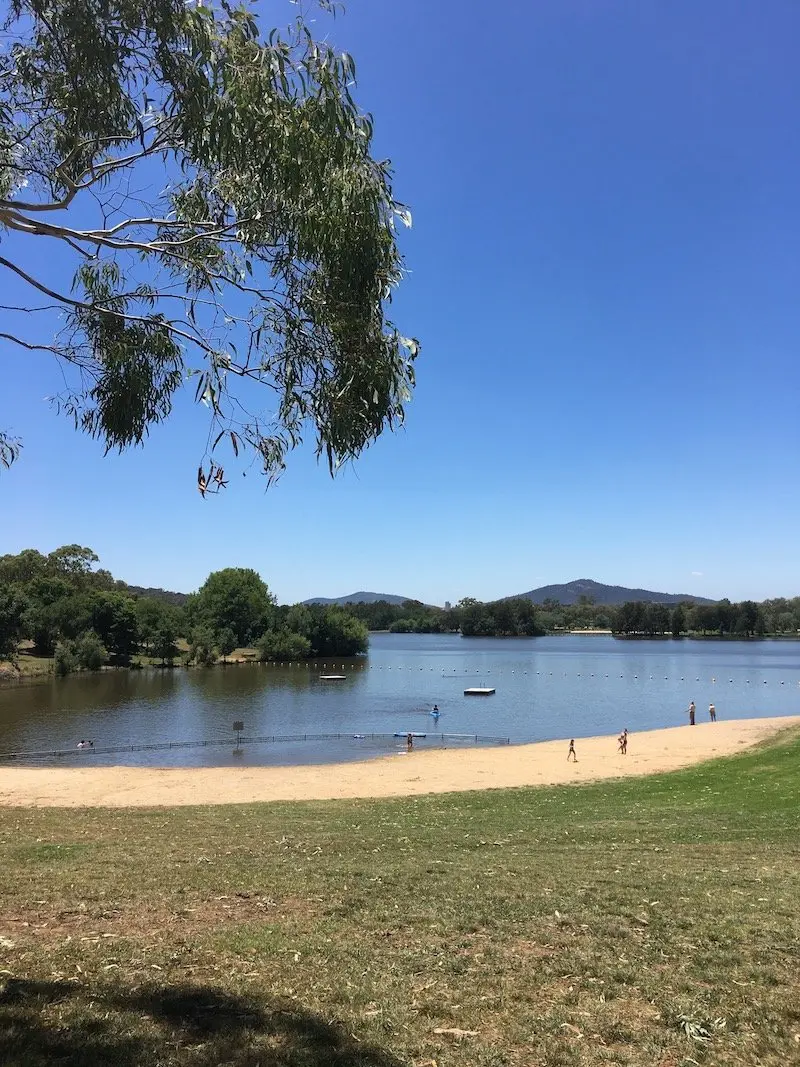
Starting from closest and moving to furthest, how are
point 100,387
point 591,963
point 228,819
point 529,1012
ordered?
point 529,1012 < point 591,963 < point 100,387 < point 228,819

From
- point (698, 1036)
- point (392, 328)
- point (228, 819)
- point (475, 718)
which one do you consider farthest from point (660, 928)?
point (475, 718)

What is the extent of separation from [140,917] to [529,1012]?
356cm

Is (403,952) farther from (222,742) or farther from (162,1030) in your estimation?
(222,742)

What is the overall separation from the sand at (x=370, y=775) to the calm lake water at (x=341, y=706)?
408cm

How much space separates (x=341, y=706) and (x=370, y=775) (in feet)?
94.2

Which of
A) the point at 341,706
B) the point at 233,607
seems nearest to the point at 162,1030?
the point at 341,706

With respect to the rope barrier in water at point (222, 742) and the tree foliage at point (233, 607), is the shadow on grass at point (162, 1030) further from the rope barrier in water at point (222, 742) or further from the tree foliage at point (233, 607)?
the tree foliage at point (233, 607)

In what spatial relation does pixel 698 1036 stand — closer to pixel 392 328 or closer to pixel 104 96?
pixel 392 328

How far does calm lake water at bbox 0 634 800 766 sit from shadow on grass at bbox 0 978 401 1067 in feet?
89.4

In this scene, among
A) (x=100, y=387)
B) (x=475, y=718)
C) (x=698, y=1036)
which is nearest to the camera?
(x=698, y=1036)

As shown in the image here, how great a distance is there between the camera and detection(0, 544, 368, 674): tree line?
80125 mm

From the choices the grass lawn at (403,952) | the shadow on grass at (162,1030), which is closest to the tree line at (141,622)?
the grass lawn at (403,952)

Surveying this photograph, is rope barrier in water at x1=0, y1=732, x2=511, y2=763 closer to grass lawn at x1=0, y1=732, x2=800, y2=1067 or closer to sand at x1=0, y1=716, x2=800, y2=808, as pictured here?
sand at x1=0, y1=716, x2=800, y2=808

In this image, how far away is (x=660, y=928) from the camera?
18.2ft
